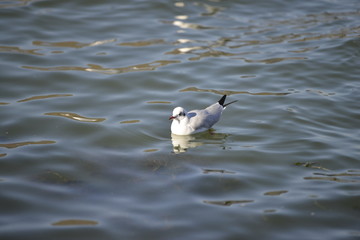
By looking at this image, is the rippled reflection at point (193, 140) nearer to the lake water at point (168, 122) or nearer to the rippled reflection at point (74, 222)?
the lake water at point (168, 122)

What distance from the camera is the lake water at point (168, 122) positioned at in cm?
577

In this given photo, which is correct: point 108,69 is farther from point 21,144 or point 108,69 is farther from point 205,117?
point 21,144

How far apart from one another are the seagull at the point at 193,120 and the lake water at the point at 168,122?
196 millimetres

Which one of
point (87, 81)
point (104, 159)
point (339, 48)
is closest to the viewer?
point (104, 159)

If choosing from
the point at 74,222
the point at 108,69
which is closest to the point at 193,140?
the point at 74,222

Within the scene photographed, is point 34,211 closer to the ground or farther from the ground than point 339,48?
closer to the ground

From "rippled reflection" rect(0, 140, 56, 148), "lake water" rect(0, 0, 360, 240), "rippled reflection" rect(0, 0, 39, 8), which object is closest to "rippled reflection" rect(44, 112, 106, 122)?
"lake water" rect(0, 0, 360, 240)

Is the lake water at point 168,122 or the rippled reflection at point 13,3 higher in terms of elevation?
the rippled reflection at point 13,3

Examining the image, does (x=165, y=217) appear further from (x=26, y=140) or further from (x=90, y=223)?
(x=26, y=140)

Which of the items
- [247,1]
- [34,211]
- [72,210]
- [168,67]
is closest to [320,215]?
[72,210]

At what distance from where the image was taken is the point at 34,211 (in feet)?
18.9

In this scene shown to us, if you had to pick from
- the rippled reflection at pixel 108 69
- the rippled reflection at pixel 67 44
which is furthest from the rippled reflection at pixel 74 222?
the rippled reflection at pixel 67 44

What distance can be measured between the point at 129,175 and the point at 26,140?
222 centimetres

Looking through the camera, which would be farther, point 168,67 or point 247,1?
point 247,1
